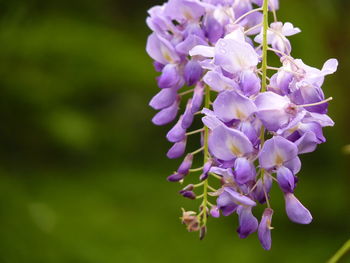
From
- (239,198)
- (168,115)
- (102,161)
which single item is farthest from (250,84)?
(102,161)

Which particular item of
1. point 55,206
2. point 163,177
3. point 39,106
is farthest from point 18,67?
point 163,177

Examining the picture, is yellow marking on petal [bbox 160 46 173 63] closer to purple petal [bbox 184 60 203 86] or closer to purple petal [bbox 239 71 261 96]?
purple petal [bbox 184 60 203 86]

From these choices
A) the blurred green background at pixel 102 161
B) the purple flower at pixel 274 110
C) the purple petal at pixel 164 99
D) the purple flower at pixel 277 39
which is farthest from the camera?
the blurred green background at pixel 102 161

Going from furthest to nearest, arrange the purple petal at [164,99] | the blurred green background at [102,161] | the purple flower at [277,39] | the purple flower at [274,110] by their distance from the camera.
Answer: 1. the blurred green background at [102,161]
2. the purple petal at [164,99]
3. the purple flower at [277,39]
4. the purple flower at [274,110]

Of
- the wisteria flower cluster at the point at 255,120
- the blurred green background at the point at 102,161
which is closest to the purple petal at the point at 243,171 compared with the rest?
the wisteria flower cluster at the point at 255,120

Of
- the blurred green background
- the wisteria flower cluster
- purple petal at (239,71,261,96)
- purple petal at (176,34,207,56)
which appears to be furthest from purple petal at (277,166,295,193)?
the blurred green background

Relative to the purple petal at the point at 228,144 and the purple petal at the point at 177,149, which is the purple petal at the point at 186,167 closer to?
the purple petal at the point at 177,149

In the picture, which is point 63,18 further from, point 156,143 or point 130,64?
point 156,143
